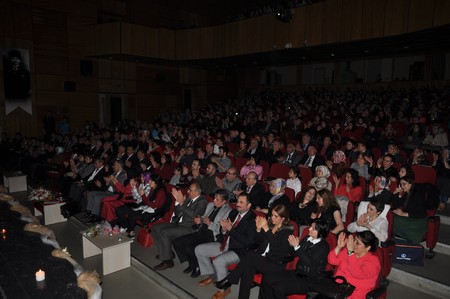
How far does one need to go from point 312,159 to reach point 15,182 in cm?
681

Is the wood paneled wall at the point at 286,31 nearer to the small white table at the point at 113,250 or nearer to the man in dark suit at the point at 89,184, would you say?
the man in dark suit at the point at 89,184

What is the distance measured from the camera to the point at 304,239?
359cm

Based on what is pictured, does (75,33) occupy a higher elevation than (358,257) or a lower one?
higher

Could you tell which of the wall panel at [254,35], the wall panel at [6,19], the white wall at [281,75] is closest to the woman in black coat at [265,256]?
the wall panel at [254,35]

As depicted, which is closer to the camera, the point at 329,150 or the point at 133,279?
the point at 133,279

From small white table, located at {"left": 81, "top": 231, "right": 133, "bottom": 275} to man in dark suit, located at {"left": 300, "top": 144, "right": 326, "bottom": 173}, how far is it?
3.37 m

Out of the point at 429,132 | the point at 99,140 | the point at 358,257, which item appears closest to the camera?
the point at 358,257

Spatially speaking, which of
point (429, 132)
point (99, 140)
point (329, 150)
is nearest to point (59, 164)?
point (99, 140)

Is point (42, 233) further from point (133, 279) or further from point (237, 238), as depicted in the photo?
point (237, 238)

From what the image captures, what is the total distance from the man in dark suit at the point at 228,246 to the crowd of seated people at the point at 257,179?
1 centimetres

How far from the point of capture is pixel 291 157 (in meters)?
6.99

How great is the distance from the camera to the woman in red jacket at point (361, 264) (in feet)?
9.98

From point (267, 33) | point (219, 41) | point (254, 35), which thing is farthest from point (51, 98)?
point (267, 33)

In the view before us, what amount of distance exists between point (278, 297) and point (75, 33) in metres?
13.6
